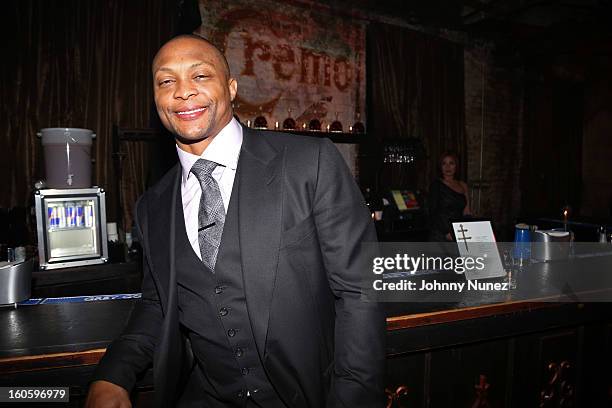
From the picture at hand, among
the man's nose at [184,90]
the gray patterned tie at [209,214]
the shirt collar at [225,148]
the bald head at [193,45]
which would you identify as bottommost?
the gray patterned tie at [209,214]

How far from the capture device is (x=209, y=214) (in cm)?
135

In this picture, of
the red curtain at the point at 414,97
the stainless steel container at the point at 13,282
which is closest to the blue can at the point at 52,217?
the stainless steel container at the point at 13,282

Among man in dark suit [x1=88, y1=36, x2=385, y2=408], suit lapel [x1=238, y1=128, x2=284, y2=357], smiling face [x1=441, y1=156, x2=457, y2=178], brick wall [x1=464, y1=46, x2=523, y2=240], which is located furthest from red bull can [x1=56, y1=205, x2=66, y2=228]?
brick wall [x1=464, y1=46, x2=523, y2=240]

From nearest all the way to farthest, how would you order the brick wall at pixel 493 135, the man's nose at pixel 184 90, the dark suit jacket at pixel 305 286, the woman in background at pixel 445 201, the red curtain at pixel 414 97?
1. the dark suit jacket at pixel 305 286
2. the man's nose at pixel 184 90
3. the woman in background at pixel 445 201
4. the red curtain at pixel 414 97
5. the brick wall at pixel 493 135

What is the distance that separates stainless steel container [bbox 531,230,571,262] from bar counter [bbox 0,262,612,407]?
0.46m

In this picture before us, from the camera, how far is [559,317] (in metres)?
2.13

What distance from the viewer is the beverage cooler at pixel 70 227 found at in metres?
3.02

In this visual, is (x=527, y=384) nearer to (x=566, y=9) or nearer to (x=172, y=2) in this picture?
(x=172, y=2)

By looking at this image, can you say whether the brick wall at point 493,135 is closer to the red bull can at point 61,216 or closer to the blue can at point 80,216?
the blue can at point 80,216

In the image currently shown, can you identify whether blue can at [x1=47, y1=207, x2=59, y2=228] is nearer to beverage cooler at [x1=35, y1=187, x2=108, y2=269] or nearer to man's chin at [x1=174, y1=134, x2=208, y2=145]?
beverage cooler at [x1=35, y1=187, x2=108, y2=269]

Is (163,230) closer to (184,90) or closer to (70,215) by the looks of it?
(184,90)

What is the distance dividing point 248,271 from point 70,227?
255cm

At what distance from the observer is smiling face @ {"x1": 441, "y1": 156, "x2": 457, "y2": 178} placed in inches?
203

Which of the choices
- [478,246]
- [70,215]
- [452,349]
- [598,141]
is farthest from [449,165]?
[598,141]
